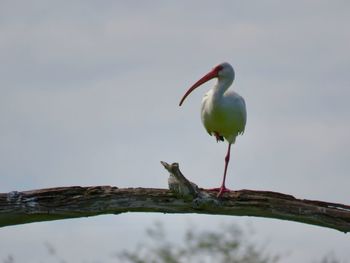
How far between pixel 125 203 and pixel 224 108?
410 cm

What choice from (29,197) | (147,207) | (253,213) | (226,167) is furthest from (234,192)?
(226,167)

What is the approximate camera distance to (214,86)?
1470 centimetres

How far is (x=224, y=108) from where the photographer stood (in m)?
14.4

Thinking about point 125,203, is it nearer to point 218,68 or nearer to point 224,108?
point 224,108

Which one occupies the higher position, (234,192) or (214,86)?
(214,86)

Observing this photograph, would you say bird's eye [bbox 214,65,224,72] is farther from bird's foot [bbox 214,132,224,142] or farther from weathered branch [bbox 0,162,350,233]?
weathered branch [bbox 0,162,350,233]

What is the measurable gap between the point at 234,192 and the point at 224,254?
10.4 feet

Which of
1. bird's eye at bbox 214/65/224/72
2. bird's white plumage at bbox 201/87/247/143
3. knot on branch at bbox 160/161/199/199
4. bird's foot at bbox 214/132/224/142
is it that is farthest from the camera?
bird's foot at bbox 214/132/224/142

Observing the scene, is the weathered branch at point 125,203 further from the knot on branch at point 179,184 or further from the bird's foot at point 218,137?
the bird's foot at point 218,137

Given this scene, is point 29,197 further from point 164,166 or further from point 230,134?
point 230,134

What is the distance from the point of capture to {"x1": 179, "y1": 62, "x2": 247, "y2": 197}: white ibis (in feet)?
47.3

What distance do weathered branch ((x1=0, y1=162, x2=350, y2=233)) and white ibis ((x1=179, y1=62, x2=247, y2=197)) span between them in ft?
11.4

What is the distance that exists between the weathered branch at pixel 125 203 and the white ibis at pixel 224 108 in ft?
11.4

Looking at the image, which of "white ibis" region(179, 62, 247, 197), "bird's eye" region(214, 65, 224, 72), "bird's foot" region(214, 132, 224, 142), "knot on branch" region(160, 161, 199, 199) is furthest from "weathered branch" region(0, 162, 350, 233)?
"bird's foot" region(214, 132, 224, 142)
